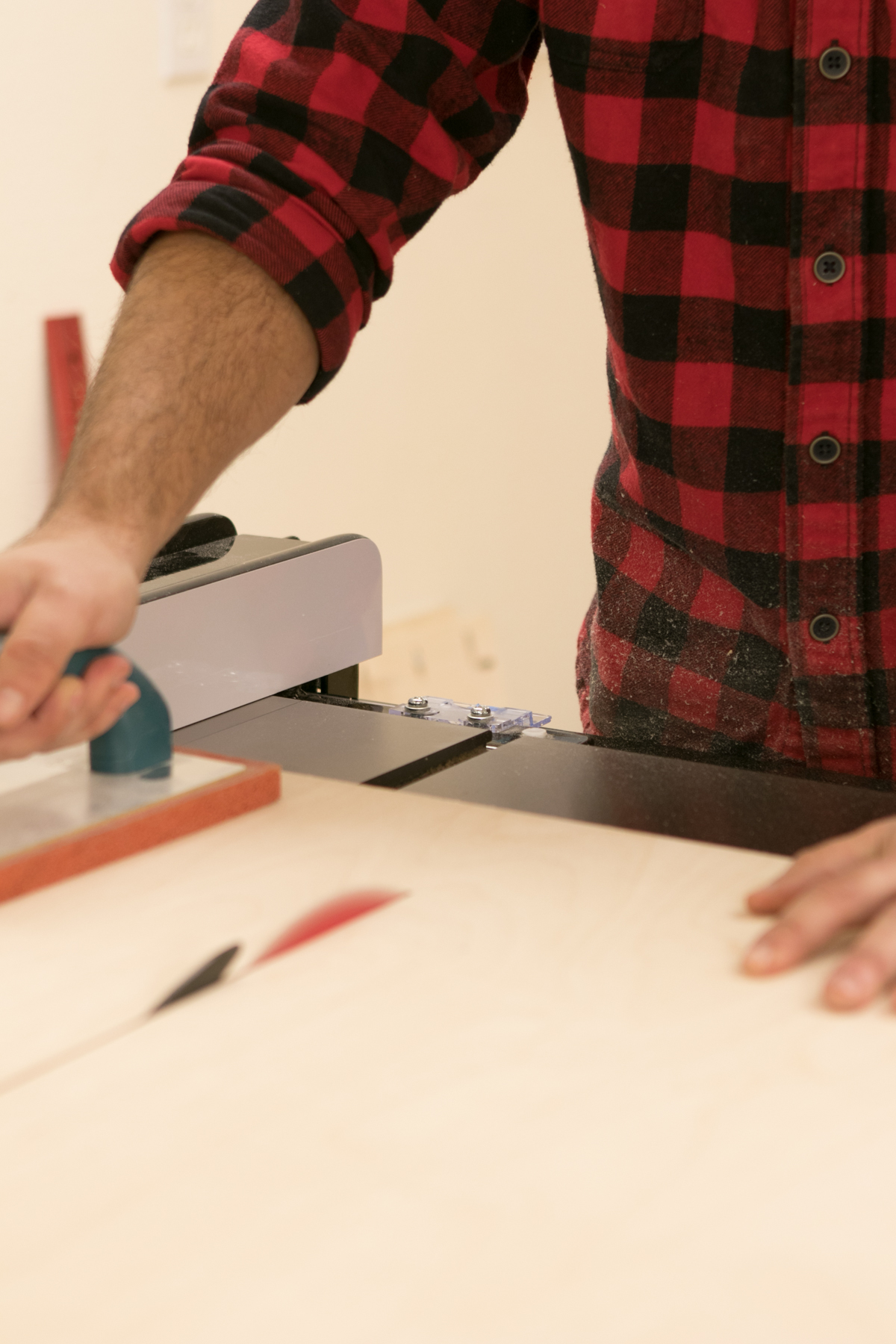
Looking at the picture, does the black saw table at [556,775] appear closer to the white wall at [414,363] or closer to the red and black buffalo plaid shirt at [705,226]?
the red and black buffalo plaid shirt at [705,226]

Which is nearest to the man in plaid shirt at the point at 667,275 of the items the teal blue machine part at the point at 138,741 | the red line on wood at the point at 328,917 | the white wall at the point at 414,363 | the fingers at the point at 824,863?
the teal blue machine part at the point at 138,741

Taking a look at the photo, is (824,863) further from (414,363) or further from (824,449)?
(414,363)

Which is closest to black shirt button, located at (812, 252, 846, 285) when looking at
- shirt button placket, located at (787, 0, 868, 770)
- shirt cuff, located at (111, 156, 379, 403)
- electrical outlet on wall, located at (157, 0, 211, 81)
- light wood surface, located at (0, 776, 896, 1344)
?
shirt button placket, located at (787, 0, 868, 770)

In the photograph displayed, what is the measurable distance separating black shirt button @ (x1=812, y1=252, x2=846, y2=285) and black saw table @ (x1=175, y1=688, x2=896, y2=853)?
363 mm

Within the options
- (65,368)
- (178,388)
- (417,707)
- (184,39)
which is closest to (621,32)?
(178,388)

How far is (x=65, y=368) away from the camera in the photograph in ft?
7.14

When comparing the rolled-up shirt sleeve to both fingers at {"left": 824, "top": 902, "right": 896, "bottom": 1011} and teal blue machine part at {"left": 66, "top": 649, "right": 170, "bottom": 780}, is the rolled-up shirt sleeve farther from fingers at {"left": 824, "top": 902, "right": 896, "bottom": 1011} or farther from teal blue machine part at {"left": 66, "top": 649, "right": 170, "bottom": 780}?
fingers at {"left": 824, "top": 902, "right": 896, "bottom": 1011}

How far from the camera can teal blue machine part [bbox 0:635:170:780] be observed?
0.85m

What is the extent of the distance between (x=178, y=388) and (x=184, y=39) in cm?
153

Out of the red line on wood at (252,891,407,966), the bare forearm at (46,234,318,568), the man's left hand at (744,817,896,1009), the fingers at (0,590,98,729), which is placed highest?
the bare forearm at (46,234,318,568)

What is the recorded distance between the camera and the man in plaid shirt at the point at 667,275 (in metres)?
1.02

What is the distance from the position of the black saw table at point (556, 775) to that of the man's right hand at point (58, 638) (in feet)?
0.66

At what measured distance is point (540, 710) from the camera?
335 cm

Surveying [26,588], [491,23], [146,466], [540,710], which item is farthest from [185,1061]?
[540,710]
